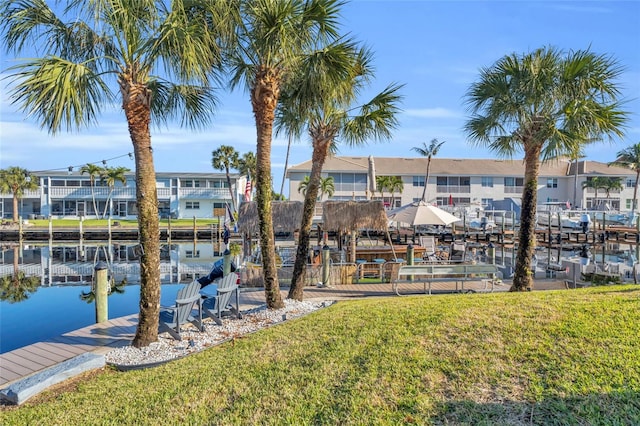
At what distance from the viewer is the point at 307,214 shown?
404 inches

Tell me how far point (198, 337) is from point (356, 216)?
9.88 m

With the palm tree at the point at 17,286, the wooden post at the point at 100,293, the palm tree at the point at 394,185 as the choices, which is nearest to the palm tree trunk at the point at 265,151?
the wooden post at the point at 100,293

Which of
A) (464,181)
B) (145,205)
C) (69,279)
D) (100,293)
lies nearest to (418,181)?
(464,181)

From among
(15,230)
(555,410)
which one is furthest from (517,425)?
(15,230)

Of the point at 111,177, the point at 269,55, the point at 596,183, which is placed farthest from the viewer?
the point at 596,183

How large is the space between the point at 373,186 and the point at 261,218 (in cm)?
845

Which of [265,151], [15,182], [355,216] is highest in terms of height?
[15,182]

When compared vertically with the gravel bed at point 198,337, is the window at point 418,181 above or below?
above

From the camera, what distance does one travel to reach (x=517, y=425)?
3562 millimetres

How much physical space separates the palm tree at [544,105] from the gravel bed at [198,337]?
6128 millimetres

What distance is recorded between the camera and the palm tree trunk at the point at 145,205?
692 cm

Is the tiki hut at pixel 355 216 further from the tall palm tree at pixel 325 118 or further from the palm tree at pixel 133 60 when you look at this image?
the palm tree at pixel 133 60

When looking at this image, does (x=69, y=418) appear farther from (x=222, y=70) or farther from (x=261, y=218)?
(x=222, y=70)

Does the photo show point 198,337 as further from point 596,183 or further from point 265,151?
point 596,183
